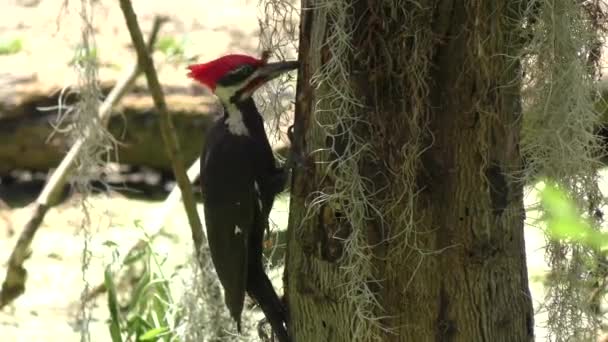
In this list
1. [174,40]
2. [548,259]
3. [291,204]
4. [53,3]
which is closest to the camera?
[291,204]

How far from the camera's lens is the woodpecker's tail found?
214cm

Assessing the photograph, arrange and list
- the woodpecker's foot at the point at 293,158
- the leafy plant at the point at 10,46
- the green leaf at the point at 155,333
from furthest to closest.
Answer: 1. the leafy plant at the point at 10,46
2. the green leaf at the point at 155,333
3. the woodpecker's foot at the point at 293,158

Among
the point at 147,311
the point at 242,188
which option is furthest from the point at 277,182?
the point at 147,311

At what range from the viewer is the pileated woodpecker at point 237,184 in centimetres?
234

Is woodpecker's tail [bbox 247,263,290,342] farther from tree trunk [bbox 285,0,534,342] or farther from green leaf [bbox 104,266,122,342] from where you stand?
green leaf [bbox 104,266,122,342]

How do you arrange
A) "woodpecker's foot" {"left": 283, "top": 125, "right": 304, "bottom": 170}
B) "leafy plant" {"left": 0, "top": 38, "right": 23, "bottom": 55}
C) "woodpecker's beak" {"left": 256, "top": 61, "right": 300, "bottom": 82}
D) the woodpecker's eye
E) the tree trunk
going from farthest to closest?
"leafy plant" {"left": 0, "top": 38, "right": 23, "bottom": 55}
the woodpecker's eye
"woodpecker's beak" {"left": 256, "top": 61, "right": 300, "bottom": 82}
"woodpecker's foot" {"left": 283, "top": 125, "right": 304, "bottom": 170}
the tree trunk

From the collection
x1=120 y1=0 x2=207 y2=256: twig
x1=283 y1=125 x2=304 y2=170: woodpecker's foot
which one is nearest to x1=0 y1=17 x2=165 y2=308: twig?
x1=120 y1=0 x2=207 y2=256: twig

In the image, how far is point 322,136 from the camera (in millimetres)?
1888

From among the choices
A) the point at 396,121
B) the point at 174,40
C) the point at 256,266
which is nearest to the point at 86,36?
the point at 396,121

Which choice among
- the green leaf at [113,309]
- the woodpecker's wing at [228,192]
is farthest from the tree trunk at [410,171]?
the green leaf at [113,309]

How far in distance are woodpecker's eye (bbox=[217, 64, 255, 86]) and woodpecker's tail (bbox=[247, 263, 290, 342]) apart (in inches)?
16.8

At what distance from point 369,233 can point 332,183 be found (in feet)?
0.36

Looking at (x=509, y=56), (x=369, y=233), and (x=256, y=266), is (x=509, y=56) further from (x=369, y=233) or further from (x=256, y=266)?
(x=256, y=266)

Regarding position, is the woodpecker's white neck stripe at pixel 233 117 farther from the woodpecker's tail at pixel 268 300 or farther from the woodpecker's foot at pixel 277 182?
the woodpecker's tail at pixel 268 300
